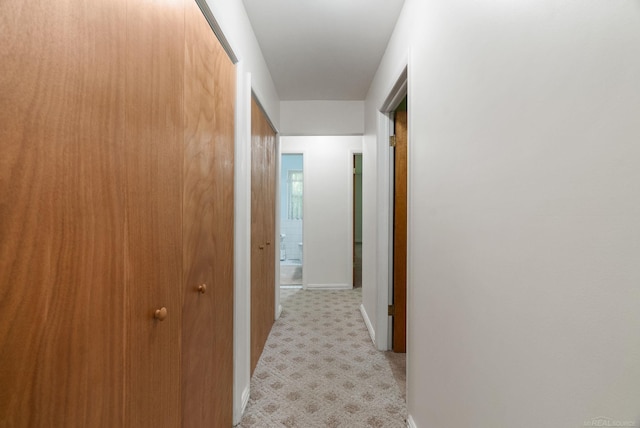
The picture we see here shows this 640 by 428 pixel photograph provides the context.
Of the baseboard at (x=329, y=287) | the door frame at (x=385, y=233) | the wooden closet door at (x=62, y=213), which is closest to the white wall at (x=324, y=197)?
the baseboard at (x=329, y=287)

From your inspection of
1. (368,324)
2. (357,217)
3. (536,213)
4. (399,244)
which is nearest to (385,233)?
(399,244)

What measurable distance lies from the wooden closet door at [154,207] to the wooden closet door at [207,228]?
0.25 ft

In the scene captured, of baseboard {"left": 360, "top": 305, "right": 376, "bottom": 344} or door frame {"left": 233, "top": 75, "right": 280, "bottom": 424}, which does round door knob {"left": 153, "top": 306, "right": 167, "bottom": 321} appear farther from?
baseboard {"left": 360, "top": 305, "right": 376, "bottom": 344}

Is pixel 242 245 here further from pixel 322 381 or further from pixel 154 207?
pixel 322 381

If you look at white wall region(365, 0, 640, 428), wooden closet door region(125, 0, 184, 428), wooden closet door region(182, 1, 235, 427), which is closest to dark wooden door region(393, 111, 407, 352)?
white wall region(365, 0, 640, 428)

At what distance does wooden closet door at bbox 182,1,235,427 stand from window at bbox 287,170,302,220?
5444 mm

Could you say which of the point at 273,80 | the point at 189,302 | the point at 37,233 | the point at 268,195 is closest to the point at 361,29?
the point at 273,80

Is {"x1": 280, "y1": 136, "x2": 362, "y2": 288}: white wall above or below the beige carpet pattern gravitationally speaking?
above

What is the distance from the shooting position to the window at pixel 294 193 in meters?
7.15

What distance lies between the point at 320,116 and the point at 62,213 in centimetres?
322

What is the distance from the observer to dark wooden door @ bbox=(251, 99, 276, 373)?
225 centimetres

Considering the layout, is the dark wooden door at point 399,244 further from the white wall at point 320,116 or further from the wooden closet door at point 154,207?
the wooden closet door at point 154,207

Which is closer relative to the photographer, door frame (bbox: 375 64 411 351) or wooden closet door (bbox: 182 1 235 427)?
wooden closet door (bbox: 182 1 235 427)

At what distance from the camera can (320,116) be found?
11.7 ft
